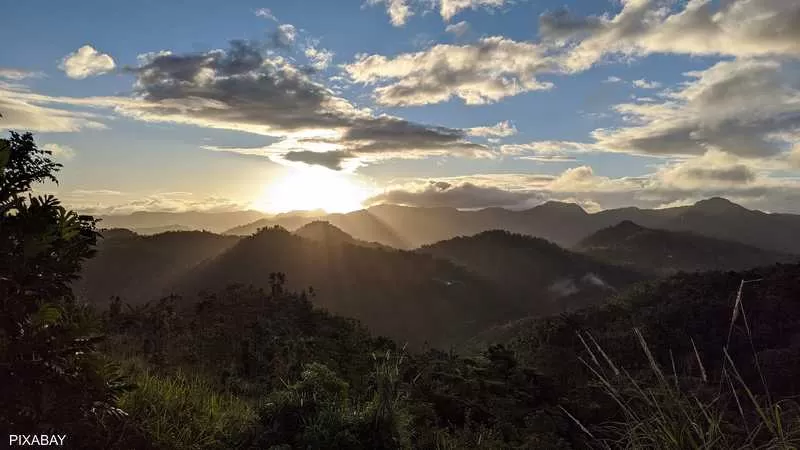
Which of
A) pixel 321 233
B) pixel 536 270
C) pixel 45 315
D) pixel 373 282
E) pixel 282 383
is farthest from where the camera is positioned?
pixel 536 270

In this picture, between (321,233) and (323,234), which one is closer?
(323,234)

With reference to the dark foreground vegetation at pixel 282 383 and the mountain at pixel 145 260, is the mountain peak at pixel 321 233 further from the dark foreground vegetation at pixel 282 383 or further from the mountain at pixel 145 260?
the dark foreground vegetation at pixel 282 383

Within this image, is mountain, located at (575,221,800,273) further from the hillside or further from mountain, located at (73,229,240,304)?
the hillside

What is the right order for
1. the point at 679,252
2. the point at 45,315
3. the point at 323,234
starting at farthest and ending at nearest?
the point at 679,252, the point at 323,234, the point at 45,315

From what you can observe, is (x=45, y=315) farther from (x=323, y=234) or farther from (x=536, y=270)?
(x=536, y=270)

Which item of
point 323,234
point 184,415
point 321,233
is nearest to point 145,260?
point 321,233

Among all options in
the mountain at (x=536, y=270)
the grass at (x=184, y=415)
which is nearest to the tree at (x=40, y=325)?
the grass at (x=184, y=415)

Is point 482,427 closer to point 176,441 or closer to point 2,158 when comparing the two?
point 176,441
